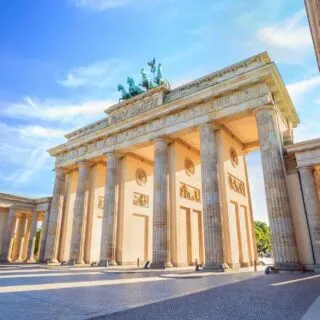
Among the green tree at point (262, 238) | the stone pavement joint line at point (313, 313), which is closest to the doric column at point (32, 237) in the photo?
the stone pavement joint line at point (313, 313)

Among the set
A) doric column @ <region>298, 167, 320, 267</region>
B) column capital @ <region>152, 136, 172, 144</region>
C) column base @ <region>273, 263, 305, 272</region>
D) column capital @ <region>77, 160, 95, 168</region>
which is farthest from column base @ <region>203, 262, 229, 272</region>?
column capital @ <region>77, 160, 95, 168</region>

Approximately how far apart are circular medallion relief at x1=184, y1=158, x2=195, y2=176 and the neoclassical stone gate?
3.4 inches

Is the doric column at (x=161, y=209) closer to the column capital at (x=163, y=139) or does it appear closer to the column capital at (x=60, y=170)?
the column capital at (x=163, y=139)

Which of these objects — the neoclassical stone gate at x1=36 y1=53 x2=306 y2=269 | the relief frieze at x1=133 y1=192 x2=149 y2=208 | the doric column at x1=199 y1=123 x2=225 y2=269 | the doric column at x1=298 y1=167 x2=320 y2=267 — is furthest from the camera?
the relief frieze at x1=133 y1=192 x2=149 y2=208

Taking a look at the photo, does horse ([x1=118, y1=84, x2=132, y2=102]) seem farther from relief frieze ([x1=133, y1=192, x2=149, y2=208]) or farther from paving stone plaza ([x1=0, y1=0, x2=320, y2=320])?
relief frieze ([x1=133, y1=192, x2=149, y2=208])

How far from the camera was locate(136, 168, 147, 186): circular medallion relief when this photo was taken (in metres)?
25.3

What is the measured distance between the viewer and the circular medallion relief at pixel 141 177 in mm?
25281

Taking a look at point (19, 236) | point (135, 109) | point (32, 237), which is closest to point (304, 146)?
point (135, 109)

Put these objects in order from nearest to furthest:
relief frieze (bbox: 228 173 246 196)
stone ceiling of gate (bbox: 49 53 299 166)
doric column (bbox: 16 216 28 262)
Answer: stone ceiling of gate (bbox: 49 53 299 166)
relief frieze (bbox: 228 173 246 196)
doric column (bbox: 16 216 28 262)

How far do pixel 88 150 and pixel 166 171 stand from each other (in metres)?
9.81

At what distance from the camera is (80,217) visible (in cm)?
2383

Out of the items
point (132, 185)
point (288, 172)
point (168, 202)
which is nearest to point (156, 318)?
point (288, 172)

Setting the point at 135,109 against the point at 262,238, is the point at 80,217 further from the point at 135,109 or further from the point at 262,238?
the point at 262,238

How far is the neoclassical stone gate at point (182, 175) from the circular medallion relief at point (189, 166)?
0.09 metres
